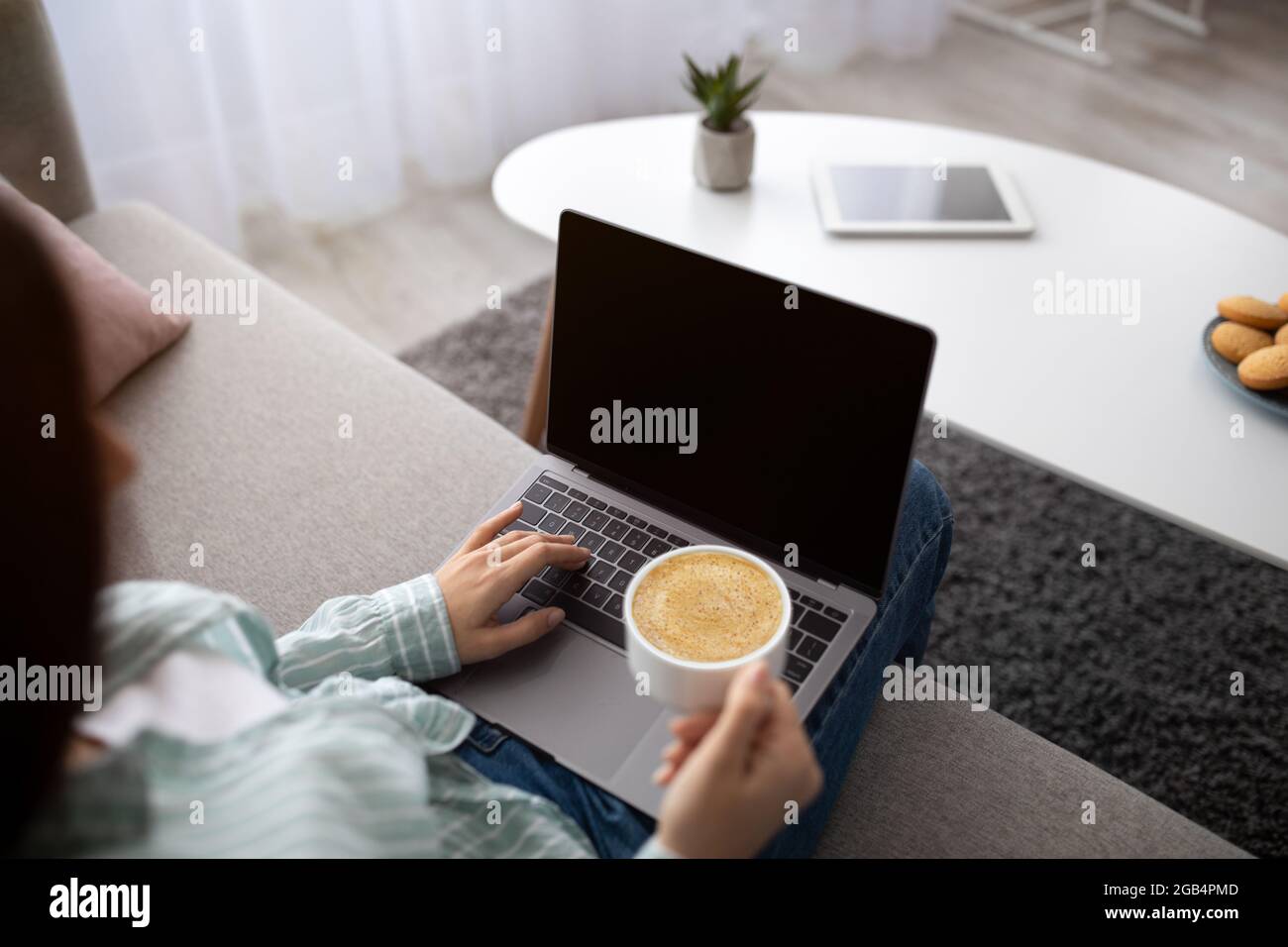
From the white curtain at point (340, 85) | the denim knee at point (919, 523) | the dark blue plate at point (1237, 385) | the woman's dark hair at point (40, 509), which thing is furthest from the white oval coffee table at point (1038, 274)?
the white curtain at point (340, 85)

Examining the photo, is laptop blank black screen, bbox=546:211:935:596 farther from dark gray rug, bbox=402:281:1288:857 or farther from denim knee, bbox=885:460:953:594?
dark gray rug, bbox=402:281:1288:857

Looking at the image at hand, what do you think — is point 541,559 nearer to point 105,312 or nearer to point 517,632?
point 517,632

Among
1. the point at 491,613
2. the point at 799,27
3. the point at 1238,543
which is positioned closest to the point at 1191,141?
the point at 799,27

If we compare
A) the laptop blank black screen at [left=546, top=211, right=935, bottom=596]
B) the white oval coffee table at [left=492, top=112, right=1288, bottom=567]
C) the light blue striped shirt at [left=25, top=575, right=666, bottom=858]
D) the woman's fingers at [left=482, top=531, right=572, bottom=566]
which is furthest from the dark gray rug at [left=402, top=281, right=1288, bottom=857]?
the light blue striped shirt at [left=25, top=575, right=666, bottom=858]

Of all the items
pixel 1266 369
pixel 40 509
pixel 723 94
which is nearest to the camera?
pixel 40 509

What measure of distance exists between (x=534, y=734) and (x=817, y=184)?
1078 mm

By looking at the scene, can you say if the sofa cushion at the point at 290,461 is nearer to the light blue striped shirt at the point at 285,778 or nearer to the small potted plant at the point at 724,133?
the light blue striped shirt at the point at 285,778

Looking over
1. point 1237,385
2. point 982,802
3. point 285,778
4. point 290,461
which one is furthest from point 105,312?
point 1237,385

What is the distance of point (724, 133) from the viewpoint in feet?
5.57

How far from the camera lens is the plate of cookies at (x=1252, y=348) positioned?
1.28 meters

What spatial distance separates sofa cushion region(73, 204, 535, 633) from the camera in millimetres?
1306

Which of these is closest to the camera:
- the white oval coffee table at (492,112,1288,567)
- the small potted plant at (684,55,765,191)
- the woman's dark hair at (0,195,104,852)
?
the woman's dark hair at (0,195,104,852)

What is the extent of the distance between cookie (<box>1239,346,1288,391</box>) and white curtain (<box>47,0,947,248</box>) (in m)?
2.09

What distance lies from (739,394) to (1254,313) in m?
0.73
